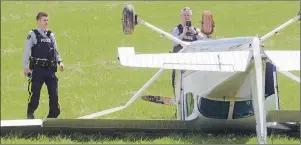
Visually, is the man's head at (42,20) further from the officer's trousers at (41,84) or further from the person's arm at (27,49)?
the officer's trousers at (41,84)

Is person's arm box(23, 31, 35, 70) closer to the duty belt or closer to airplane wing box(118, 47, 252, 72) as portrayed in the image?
the duty belt

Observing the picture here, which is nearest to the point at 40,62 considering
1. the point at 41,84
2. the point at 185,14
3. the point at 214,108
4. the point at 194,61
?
the point at 41,84

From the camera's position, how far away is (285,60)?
909cm

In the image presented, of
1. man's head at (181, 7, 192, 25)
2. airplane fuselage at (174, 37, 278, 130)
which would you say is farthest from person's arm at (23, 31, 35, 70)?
man's head at (181, 7, 192, 25)

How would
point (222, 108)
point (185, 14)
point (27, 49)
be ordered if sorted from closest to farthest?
point (222, 108) < point (27, 49) < point (185, 14)

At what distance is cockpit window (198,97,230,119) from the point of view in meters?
9.95

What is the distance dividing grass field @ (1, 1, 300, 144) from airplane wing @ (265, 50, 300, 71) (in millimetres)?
1369

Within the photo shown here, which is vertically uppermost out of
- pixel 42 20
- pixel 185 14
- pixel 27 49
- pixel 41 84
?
pixel 185 14

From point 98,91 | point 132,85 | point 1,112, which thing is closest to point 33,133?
point 1,112

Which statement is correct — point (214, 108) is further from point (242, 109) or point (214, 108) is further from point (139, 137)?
point (139, 137)

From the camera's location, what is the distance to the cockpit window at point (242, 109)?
9891mm

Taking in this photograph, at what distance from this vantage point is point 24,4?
45.1 m

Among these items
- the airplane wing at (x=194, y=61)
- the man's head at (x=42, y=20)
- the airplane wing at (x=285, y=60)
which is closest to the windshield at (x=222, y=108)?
→ the airplane wing at (x=285, y=60)

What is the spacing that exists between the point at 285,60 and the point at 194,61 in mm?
1670
